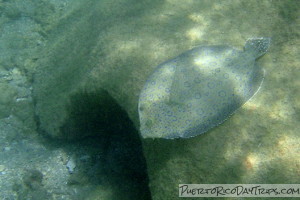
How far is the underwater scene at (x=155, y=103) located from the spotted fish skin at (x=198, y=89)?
0.05 ft

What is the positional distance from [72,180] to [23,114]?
8.19 feet

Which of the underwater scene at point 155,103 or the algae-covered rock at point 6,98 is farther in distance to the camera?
the algae-covered rock at point 6,98

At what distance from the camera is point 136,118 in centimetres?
382

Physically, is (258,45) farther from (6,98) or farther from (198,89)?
(6,98)

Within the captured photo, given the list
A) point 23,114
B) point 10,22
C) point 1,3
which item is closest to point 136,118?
point 23,114

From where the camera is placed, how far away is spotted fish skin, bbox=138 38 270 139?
122 inches

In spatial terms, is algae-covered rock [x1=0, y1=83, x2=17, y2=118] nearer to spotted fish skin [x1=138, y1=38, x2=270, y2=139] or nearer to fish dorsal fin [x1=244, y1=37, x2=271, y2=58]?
spotted fish skin [x1=138, y1=38, x2=270, y2=139]

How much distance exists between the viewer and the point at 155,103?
3234 mm

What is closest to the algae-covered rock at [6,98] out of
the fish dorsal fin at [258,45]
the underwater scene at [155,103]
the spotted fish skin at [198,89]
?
the underwater scene at [155,103]

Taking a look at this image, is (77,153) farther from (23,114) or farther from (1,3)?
(1,3)

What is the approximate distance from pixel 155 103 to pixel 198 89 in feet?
2.18

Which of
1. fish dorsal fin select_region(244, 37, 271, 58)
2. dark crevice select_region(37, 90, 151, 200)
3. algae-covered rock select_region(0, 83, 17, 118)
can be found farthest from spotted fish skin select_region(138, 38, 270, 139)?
algae-covered rock select_region(0, 83, 17, 118)

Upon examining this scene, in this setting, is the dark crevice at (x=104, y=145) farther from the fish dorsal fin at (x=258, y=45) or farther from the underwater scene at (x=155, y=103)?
the fish dorsal fin at (x=258, y=45)

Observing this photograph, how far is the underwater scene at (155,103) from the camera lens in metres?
3.17
